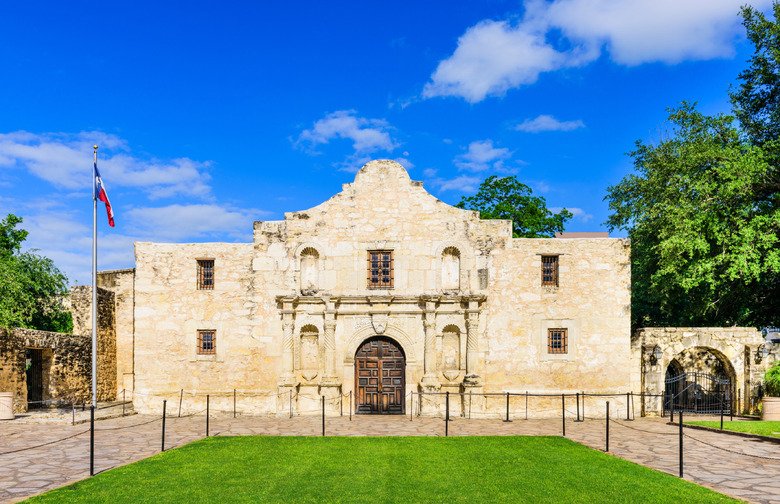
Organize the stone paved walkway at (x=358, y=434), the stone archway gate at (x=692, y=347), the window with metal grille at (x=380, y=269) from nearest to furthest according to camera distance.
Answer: the stone paved walkway at (x=358, y=434)
the stone archway gate at (x=692, y=347)
the window with metal grille at (x=380, y=269)

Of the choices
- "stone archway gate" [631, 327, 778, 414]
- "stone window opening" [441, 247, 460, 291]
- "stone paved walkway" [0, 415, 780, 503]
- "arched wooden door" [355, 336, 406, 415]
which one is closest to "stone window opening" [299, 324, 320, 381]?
"arched wooden door" [355, 336, 406, 415]

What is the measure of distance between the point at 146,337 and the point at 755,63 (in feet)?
84.7

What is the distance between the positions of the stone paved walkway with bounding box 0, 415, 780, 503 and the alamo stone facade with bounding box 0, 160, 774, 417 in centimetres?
143

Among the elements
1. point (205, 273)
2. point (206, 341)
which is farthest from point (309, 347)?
point (205, 273)

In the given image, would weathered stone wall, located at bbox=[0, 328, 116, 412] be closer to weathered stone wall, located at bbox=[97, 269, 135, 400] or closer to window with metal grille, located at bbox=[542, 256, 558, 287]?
weathered stone wall, located at bbox=[97, 269, 135, 400]

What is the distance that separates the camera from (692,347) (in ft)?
69.0

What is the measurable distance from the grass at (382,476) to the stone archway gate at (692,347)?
8555 millimetres

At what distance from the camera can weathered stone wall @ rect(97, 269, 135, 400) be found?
2139 centimetres

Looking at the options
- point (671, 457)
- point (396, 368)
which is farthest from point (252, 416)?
point (671, 457)

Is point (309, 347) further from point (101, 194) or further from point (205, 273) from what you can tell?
point (101, 194)

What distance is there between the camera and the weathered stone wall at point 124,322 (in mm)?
21391

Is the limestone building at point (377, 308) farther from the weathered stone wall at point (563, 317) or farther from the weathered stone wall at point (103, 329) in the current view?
the weathered stone wall at point (103, 329)

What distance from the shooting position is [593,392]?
66.0 feet

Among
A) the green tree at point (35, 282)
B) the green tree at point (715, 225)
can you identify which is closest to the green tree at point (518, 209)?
the green tree at point (715, 225)
